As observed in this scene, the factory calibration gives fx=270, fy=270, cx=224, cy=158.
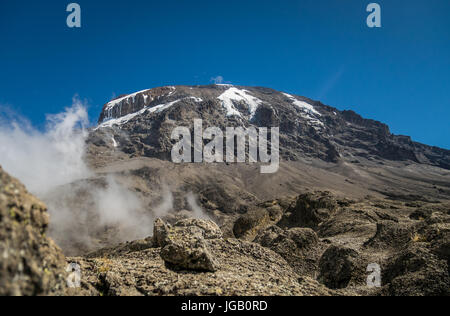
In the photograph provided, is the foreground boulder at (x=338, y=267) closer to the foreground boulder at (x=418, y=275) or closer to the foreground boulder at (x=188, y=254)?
the foreground boulder at (x=418, y=275)

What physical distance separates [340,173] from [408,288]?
601 feet

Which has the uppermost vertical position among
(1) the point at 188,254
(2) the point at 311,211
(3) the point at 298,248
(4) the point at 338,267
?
(2) the point at 311,211

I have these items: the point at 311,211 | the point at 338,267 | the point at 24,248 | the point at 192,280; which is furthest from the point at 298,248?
the point at 24,248

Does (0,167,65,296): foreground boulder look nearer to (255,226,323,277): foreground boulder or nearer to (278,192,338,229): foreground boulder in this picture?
(255,226,323,277): foreground boulder

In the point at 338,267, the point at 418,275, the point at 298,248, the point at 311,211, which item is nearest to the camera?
the point at 418,275

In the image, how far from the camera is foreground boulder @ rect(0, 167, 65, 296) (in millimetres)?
3193

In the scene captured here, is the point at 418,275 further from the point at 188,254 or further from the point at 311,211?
the point at 311,211

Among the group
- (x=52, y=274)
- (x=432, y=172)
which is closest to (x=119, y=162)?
(x=52, y=274)

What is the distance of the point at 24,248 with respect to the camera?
3.49 metres

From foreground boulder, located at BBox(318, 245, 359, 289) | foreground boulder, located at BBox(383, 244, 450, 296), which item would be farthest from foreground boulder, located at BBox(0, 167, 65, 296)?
foreground boulder, located at BBox(318, 245, 359, 289)

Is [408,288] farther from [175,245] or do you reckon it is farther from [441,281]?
[175,245]

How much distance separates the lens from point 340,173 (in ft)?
578

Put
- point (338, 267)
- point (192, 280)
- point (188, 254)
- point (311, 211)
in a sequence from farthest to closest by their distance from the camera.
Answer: point (311, 211)
point (338, 267)
point (188, 254)
point (192, 280)

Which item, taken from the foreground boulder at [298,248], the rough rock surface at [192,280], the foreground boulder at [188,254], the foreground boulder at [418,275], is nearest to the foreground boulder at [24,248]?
the rough rock surface at [192,280]
